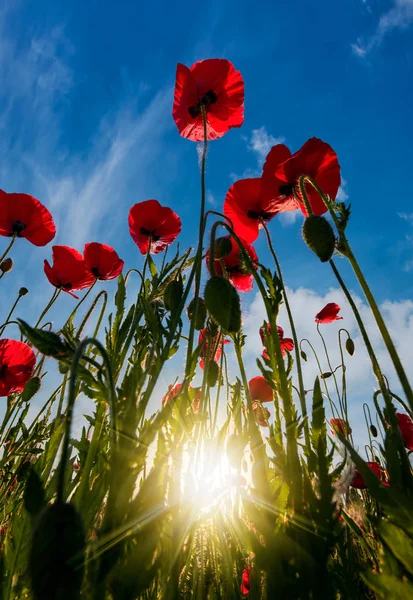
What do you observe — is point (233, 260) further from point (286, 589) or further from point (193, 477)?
point (286, 589)

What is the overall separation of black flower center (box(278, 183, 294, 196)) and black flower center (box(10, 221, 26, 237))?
219cm

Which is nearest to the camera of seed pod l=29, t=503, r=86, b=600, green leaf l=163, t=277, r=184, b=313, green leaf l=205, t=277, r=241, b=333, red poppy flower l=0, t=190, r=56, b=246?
seed pod l=29, t=503, r=86, b=600

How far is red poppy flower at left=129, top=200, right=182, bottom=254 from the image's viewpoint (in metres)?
2.64

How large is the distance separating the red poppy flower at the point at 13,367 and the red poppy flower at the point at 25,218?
1087 mm

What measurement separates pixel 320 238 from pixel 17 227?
2.73 metres

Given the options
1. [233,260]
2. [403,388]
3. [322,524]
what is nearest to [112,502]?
[322,524]

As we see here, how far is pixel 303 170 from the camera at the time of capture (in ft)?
6.31

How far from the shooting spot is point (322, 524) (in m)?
0.64

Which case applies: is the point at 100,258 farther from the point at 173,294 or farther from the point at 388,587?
the point at 388,587

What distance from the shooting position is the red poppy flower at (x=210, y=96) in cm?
217

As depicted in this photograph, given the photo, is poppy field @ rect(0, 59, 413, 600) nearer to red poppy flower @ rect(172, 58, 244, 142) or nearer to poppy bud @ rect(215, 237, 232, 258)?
poppy bud @ rect(215, 237, 232, 258)

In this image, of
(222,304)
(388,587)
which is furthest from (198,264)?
(388,587)

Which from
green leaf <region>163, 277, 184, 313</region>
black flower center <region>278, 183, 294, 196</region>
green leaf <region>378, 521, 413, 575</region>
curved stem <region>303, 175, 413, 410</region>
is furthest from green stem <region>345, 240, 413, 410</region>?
black flower center <region>278, 183, 294, 196</region>

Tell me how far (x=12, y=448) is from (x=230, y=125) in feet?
7.62
